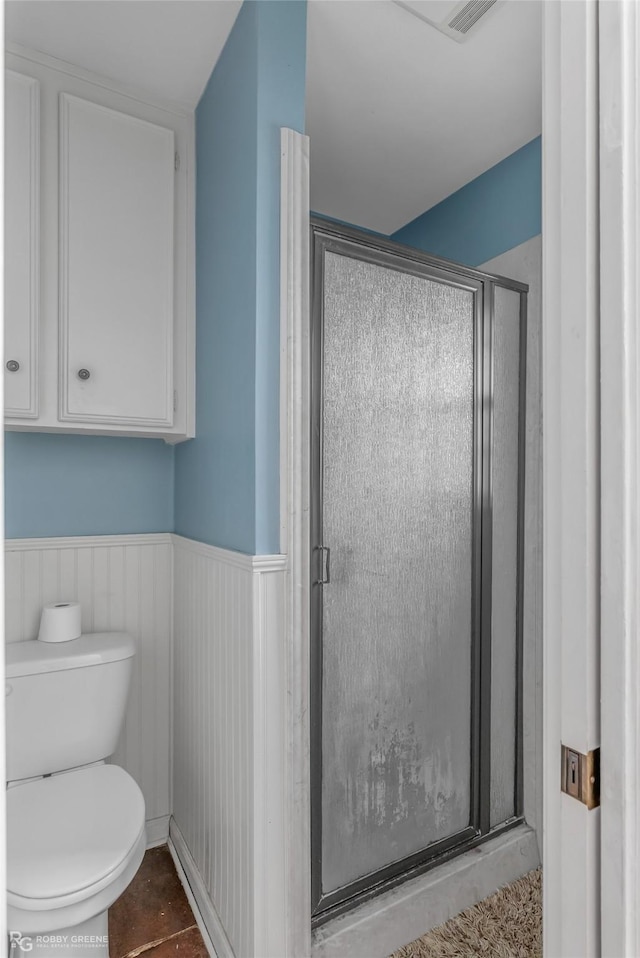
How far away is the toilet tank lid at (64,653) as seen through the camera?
1.58 meters

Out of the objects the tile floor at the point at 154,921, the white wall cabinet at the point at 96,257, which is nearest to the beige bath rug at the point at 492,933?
the tile floor at the point at 154,921

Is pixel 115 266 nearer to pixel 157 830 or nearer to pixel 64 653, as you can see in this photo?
pixel 64 653

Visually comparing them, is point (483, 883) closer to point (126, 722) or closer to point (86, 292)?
point (126, 722)

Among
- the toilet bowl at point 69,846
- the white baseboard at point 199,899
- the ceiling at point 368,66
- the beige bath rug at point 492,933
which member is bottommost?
the beige bath rug at point 492,933

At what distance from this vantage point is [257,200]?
1.39m

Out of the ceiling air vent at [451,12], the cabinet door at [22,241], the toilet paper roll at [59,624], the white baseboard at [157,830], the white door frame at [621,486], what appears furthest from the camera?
the white baseboard at [157,830]

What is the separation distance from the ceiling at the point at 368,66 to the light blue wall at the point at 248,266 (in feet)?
0.40

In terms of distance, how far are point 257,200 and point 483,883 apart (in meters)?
2.10

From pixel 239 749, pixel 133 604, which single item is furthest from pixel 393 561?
pixel 133 604

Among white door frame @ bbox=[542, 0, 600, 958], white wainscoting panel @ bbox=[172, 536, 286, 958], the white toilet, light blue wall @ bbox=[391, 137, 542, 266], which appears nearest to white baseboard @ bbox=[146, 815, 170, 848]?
white wainscoting panel @ bbox=[172, 536, 286, 958]

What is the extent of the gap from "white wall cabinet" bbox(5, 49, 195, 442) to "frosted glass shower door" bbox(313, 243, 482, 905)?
56 cm

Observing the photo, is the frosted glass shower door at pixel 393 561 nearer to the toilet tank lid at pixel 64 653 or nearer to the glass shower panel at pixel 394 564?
the glass shower panel at pixel 394 564

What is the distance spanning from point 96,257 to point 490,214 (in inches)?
59.0

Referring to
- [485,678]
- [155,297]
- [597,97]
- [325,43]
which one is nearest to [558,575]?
[597,97]
